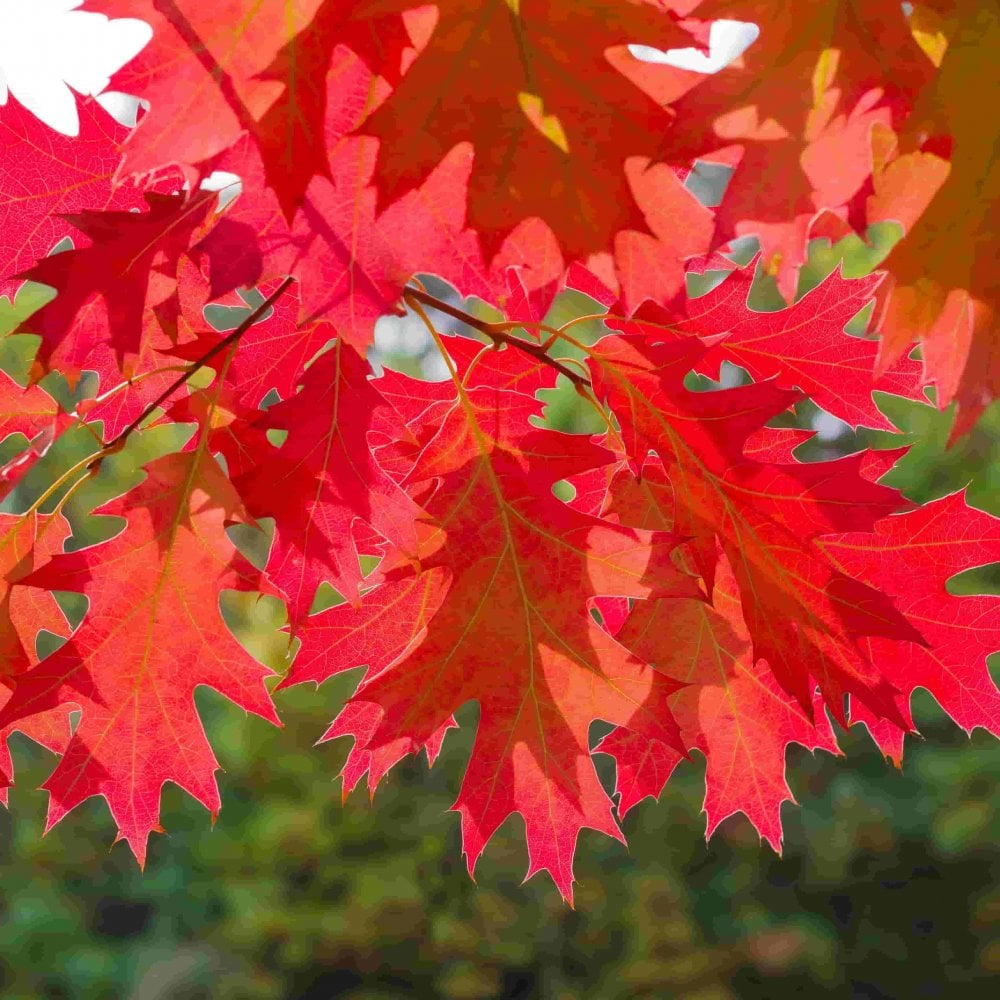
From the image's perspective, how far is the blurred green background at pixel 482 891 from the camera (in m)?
7.54

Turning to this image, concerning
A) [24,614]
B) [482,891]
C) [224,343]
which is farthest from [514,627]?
[482,891]

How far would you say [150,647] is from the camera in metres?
0.79

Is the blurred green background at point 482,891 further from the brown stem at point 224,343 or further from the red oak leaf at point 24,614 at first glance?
the brown stem at point 224,343

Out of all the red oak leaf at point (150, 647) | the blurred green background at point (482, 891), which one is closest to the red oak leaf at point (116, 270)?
the red oak leaf at point (150, 647)

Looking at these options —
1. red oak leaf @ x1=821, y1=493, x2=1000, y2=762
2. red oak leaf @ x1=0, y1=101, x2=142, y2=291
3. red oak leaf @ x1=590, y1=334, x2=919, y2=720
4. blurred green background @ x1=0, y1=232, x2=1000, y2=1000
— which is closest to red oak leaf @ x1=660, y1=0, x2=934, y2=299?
red oak leaf @ x1=590, y1=334, x2=919, y2=720

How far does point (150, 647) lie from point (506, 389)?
317 mm

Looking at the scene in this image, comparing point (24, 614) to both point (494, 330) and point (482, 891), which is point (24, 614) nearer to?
point (494, 330)

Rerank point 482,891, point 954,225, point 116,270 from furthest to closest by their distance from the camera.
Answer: point 482,891 < point 116,270 < point 954,225

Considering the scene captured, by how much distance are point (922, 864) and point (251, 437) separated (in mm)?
8184

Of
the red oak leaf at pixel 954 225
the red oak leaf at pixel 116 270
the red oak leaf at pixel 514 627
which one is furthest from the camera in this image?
the red oak leaf at pixel 514 627

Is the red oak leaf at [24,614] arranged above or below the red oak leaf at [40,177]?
below

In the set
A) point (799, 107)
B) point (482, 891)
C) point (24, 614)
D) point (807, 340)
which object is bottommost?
point (482, 891)

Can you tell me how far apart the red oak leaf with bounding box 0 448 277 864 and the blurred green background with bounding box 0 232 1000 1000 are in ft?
22.3

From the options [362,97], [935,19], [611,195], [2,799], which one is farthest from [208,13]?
[2,799]
